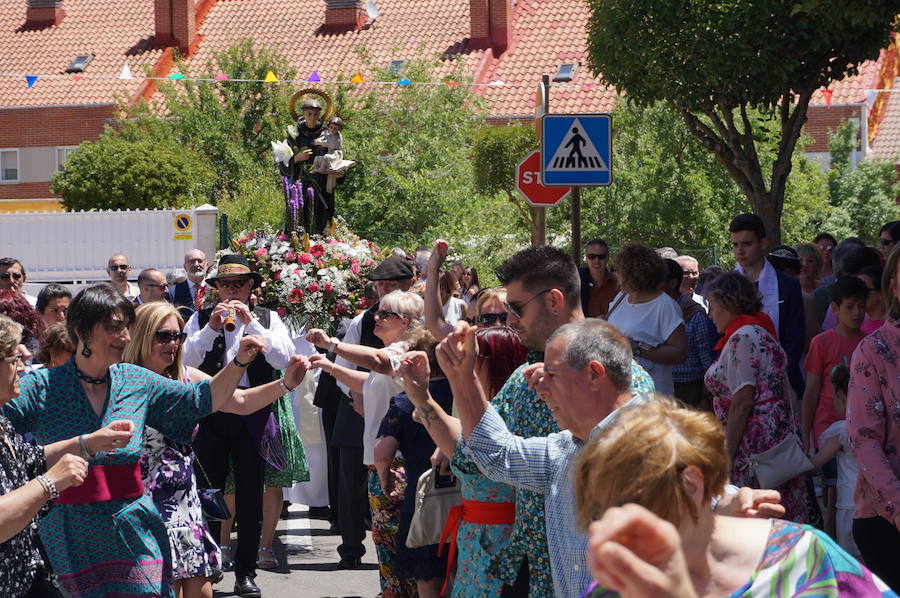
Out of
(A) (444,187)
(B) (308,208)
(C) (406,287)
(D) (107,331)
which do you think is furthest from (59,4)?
(D) (107,331)

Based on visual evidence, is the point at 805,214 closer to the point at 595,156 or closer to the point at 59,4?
the point at 595,156

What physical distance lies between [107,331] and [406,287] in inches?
148

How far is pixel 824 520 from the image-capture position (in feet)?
26.1

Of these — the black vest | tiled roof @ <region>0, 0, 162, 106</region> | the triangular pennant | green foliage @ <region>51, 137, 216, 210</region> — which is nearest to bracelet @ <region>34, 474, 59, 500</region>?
the black vest

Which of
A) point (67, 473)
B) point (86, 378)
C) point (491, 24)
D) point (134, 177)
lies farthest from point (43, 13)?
point (67, 473)

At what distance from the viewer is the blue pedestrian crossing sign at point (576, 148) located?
9.98m

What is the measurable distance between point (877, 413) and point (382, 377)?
2965 millimetres

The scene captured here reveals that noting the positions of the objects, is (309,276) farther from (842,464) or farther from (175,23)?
(175,23)

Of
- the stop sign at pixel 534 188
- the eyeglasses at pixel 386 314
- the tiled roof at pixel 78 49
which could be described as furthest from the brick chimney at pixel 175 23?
the eyeglasses at pixel 386 314

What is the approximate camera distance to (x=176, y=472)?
19.5 feet

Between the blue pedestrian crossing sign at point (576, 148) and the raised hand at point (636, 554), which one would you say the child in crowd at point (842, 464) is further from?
the raised hand at point (636, 554)

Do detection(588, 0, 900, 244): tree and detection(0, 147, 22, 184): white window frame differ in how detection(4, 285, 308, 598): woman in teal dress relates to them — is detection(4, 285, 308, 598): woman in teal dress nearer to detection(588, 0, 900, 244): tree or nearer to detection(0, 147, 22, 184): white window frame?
detection(588, 0, 900, 244): tree

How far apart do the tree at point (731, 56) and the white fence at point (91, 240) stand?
7.32 m

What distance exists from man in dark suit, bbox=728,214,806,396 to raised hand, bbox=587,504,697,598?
5912 mm
